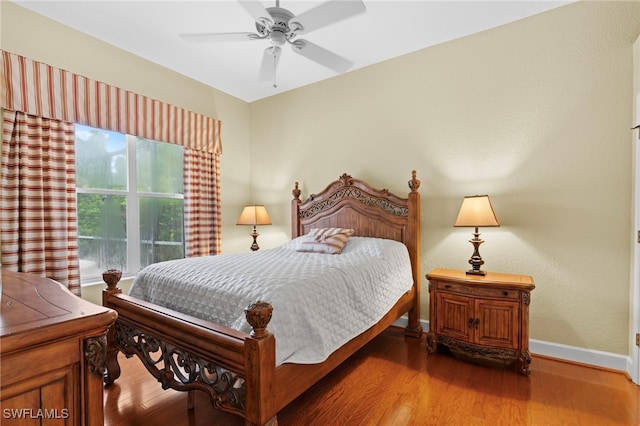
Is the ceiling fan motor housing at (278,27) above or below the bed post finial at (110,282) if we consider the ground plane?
above

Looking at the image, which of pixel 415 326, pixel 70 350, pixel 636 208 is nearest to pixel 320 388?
pixel 415 326

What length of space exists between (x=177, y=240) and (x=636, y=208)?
175 inches

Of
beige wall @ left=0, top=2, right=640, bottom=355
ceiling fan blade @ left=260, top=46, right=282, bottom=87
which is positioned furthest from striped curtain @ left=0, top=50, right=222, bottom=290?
ceiling fan blade @ left=260, top=46, right=282, bottom=87

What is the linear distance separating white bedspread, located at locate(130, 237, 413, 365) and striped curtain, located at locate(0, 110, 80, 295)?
1077 millimetres

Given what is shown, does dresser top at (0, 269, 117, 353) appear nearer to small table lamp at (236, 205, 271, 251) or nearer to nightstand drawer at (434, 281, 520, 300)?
nightstand drawer at (434, 281, 520, 300)

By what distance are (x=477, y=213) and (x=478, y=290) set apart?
625mm

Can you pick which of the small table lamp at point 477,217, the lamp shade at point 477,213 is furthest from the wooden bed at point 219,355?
the lamp shade at point 477,213

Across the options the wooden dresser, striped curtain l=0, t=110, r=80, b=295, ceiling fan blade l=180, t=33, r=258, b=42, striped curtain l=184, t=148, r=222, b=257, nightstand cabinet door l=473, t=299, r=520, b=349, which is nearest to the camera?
the wooden dresser

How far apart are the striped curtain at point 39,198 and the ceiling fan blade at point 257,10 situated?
82.5 inches

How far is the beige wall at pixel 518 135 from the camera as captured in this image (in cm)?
244

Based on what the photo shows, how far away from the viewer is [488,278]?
2555 millimetres

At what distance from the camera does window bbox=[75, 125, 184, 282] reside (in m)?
3.07

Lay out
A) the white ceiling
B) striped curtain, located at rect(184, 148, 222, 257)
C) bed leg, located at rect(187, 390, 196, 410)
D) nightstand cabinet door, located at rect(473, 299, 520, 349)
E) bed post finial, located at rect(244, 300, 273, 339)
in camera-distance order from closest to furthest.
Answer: bed post finial, located at rect(244, 300, 273, 339) < bed leg, located at rect(187, 390, 196, 410) < nightstand cabinet door, located at rect(473, 299, 520, 349) < the white ceiling < striped curtain, located at rect(184, 148, 222, 257)

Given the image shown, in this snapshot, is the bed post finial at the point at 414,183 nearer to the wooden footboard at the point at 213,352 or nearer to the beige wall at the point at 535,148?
the beige wall at the point at 535,148
